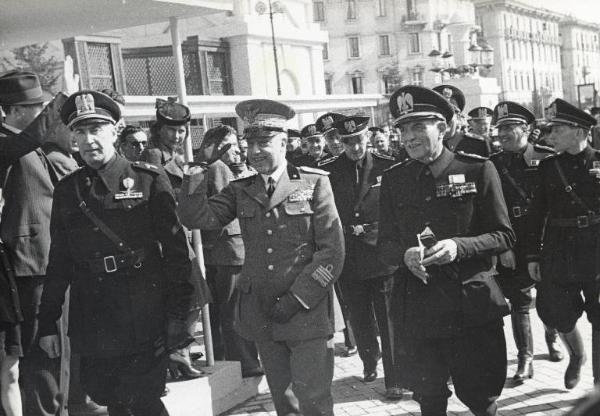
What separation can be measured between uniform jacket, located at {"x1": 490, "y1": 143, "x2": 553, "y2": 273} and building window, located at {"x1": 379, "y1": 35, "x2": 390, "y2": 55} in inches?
2835

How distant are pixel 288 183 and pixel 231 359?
2.75 m

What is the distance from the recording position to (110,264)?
13.2 feet

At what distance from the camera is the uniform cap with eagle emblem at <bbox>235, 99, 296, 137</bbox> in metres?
4.29

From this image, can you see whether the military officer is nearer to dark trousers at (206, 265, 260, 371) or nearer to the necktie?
the necktie

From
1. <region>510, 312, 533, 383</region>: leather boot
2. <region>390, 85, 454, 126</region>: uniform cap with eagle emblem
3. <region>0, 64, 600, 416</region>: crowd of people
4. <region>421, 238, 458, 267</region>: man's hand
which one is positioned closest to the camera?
<region>421, 238, 458, 267</region>: man's hand

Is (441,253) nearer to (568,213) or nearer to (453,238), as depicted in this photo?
(453,238)

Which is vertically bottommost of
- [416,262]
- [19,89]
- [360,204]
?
[416,262]

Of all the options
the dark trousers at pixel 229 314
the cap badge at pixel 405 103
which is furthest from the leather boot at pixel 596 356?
the dark trousers at pixel 229 314

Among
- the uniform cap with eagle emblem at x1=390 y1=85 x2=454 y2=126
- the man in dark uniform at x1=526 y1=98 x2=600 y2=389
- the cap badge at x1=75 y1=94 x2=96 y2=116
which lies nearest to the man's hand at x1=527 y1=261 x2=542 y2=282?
the man in dark uniform at x1=526 y1=98 x2=600 y2=389

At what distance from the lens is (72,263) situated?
4191 millimetres

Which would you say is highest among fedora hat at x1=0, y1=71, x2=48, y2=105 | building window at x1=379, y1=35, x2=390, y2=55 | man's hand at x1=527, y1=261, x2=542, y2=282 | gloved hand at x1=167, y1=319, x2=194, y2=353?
building window at x1=379, y1=35, x2=390, y2=55

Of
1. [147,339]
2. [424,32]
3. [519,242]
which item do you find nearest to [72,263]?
[147,339]

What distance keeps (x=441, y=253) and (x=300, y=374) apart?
1101 millimetres

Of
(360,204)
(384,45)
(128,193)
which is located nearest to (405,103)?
(128,193)
